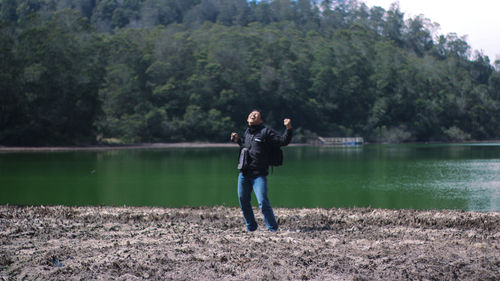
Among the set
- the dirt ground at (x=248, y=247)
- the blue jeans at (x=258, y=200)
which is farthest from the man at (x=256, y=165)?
the dirt ground at (x=248, y=247)

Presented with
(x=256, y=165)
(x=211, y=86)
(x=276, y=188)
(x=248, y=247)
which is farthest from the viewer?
(x=211, y=86)

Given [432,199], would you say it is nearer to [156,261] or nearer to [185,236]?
[185,236]

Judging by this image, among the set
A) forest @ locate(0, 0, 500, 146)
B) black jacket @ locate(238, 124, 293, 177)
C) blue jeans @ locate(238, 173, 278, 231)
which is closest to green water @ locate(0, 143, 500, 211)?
blue jeans @ locate(238, 173, 278, 231)

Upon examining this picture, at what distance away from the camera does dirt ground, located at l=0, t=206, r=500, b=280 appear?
6.12 metres

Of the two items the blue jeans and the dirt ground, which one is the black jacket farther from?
the dirt ground

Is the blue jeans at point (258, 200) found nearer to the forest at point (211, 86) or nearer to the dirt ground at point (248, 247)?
the dirt ground at point (248, 247)

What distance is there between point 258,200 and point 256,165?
1.75 ft

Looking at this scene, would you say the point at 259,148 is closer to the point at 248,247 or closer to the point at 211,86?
the point at 248,247

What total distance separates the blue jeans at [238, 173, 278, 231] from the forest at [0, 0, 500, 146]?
5063 cm

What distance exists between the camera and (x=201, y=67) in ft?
280

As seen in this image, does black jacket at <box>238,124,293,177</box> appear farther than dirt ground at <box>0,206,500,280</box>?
Yes

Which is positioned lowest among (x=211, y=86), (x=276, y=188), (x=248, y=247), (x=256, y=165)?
(x=276, y=188)

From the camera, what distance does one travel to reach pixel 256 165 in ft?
27.5

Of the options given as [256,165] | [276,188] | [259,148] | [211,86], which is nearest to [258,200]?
[256,165]
